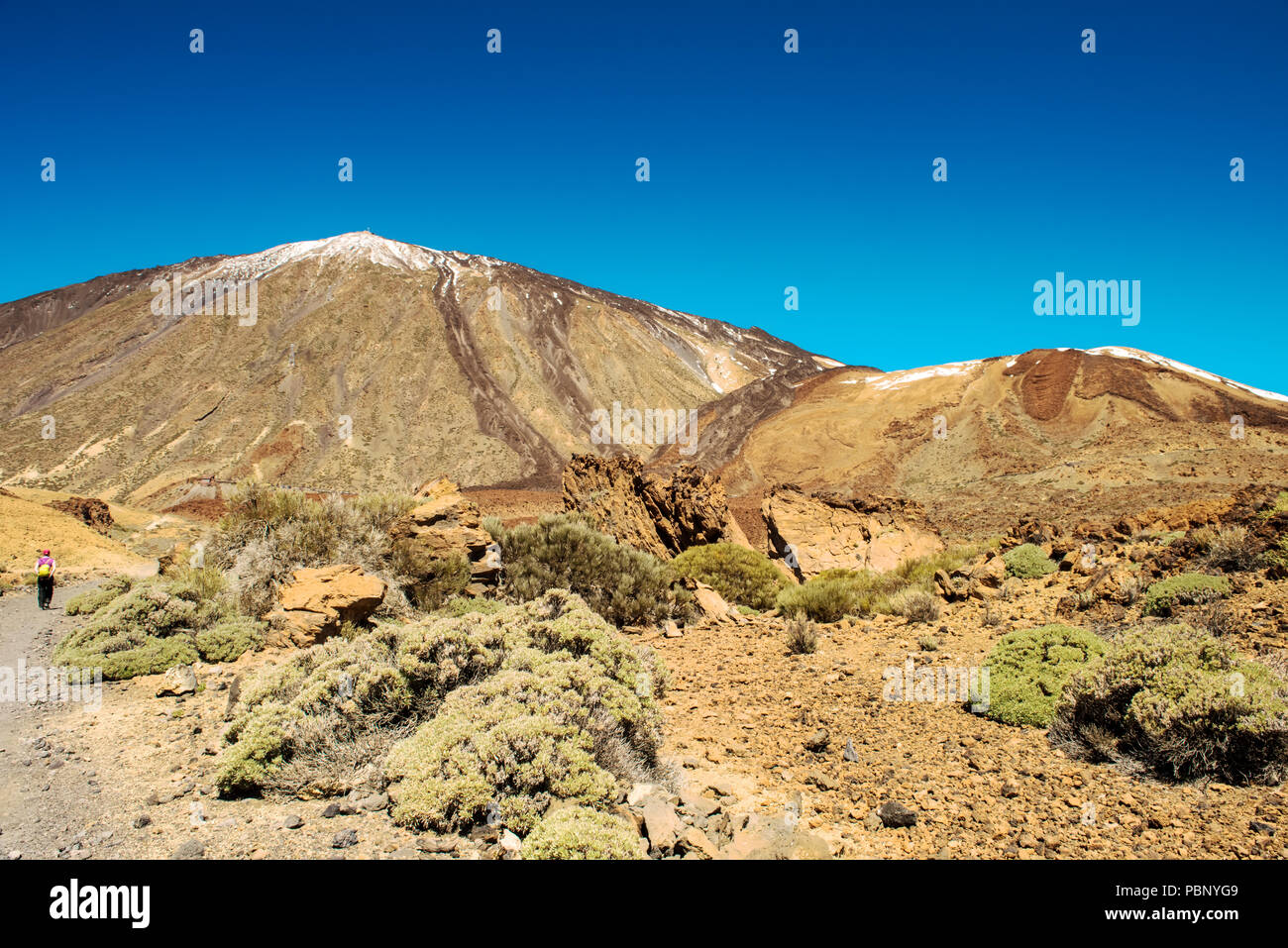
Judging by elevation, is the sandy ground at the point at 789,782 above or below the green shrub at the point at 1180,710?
below

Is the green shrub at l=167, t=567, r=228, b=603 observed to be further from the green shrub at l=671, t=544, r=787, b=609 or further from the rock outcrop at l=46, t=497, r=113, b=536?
the rock outcrop at l=46, t=497, r=113, b=536

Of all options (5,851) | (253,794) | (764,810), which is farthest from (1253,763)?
(5,851)

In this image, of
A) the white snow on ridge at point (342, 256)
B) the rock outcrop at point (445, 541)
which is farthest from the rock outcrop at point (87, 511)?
the white snow on ridge at point (342, 256)

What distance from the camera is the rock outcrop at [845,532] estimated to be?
13.5 m

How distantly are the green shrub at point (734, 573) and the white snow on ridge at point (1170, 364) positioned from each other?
3862 centimetres

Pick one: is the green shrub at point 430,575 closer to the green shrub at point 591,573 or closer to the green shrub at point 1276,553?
the green shrub at point 591,573

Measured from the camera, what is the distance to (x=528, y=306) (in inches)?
2803

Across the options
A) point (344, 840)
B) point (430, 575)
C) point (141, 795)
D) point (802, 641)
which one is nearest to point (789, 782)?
point (344, 840)

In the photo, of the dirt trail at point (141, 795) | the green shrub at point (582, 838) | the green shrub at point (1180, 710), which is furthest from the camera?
the green shrub at point (1180, 710)

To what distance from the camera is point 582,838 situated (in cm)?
313

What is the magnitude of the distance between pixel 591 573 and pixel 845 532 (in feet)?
20.5

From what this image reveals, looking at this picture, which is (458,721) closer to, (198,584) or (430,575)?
(430,575)

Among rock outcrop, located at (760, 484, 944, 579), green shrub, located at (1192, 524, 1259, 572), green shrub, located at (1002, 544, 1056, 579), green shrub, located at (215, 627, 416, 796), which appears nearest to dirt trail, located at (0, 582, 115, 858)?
green shrub, located at (215, 627, 416, 796)
